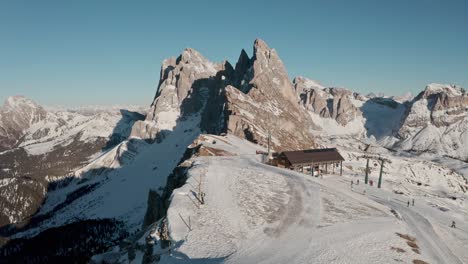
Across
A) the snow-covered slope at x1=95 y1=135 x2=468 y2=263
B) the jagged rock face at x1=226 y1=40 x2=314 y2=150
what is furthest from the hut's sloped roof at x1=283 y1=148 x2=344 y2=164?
the jagged rock face at x1=226 y1=40 x2=314 y2=150

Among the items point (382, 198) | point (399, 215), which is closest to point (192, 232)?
point (399, 215)

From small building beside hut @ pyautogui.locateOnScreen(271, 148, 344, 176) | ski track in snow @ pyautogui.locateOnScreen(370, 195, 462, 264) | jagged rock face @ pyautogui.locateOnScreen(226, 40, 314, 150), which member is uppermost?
jagged rock face @ pyautogui.locateOnScreen(226, 40, 314, 150)

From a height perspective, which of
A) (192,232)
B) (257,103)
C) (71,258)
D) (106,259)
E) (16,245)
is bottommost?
(16,245)

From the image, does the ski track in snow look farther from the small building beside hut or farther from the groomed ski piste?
the small building beside hut

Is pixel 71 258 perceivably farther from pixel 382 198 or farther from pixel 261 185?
pixel 382 198

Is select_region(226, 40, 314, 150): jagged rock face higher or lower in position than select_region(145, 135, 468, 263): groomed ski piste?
higher

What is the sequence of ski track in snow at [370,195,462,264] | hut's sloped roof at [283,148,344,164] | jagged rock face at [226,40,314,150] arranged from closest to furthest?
ski track in snow at [370,195,462,264]
hut's sloped roof at [283,148,344,164]
jagged rock face at [226,40,314,150]

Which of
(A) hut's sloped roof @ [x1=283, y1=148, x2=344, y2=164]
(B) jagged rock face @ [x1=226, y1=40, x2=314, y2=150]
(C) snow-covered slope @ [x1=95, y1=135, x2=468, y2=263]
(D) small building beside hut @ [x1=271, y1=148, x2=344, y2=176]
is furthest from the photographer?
(B) jagged rock face @ [x1=226, y1=40, x2=314, y2=150]

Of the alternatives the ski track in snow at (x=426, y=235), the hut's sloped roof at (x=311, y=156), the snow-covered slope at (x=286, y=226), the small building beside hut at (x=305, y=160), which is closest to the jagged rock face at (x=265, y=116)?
the hut's sloped roof at (x=311, y=156)
